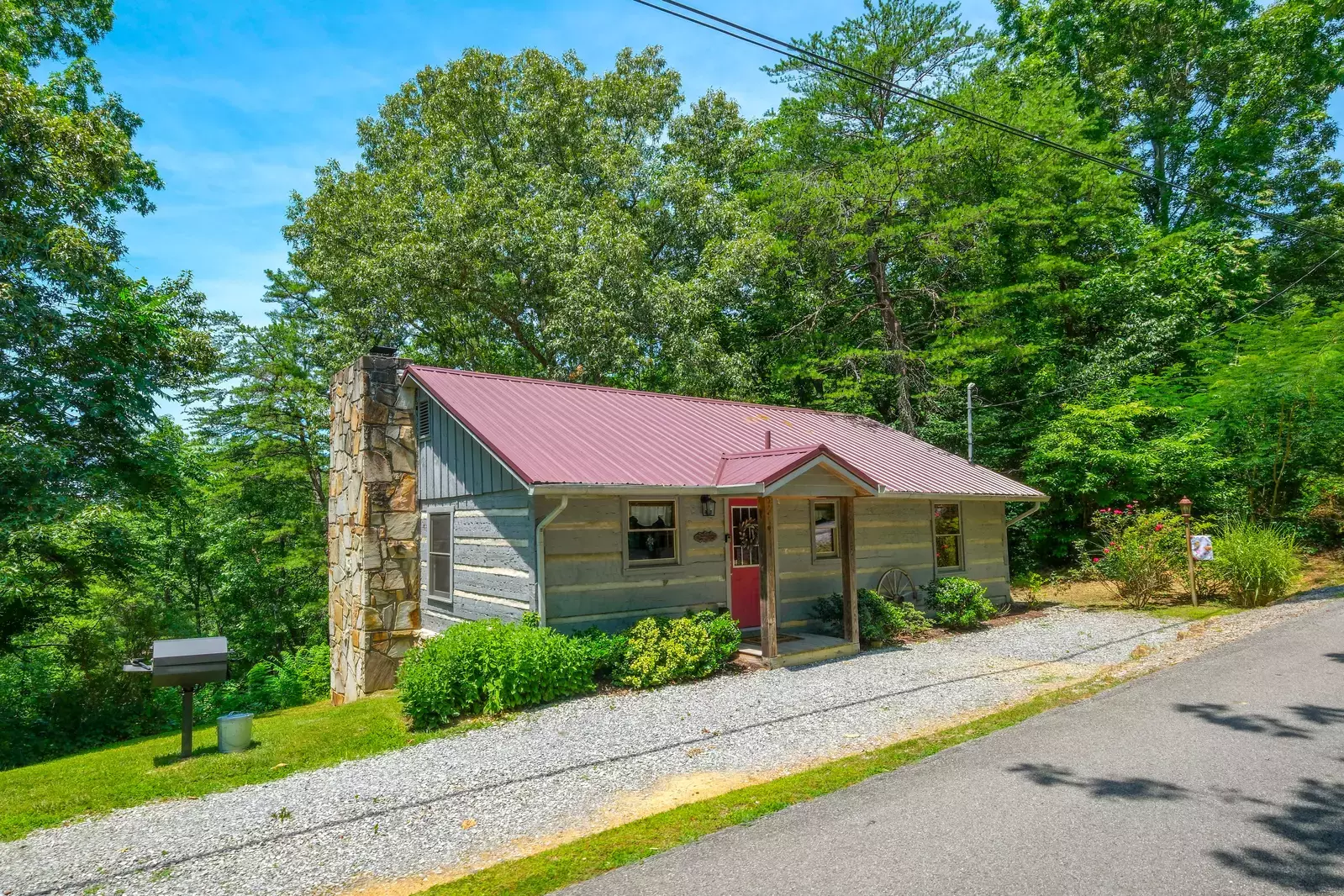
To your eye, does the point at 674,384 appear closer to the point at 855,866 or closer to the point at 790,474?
the point at 790,474

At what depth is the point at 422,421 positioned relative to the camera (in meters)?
12.7

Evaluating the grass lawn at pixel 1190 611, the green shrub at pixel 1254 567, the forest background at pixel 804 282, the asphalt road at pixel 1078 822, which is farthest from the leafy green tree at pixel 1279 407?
the asphalt road at pixel 1078 822

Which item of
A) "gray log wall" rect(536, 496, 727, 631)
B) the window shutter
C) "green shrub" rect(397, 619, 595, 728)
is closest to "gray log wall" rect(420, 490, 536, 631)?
"gray log wall" rect(536, 496, 727, 631)

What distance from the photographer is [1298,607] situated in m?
12.8

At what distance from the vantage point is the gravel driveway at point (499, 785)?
4.80 meters

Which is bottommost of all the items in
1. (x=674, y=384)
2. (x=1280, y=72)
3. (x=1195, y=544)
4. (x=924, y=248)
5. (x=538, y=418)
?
(x=1195, y=544)

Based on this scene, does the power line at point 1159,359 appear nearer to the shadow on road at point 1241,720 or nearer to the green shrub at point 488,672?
the shadow on road at point 1241,720

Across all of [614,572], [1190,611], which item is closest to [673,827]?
[614,572]

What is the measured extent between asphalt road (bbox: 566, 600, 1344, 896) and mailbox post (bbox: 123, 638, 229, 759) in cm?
540

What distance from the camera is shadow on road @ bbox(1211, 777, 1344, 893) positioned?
3.88 metres

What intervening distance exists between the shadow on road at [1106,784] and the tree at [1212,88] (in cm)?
2533

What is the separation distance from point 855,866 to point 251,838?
166 inches

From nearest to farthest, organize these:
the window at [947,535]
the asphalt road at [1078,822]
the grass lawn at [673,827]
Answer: the asphalt road at [1078,822], the grass lawn at [673,827], the window at [947,535]

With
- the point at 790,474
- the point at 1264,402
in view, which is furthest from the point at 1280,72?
the point at 790,474
